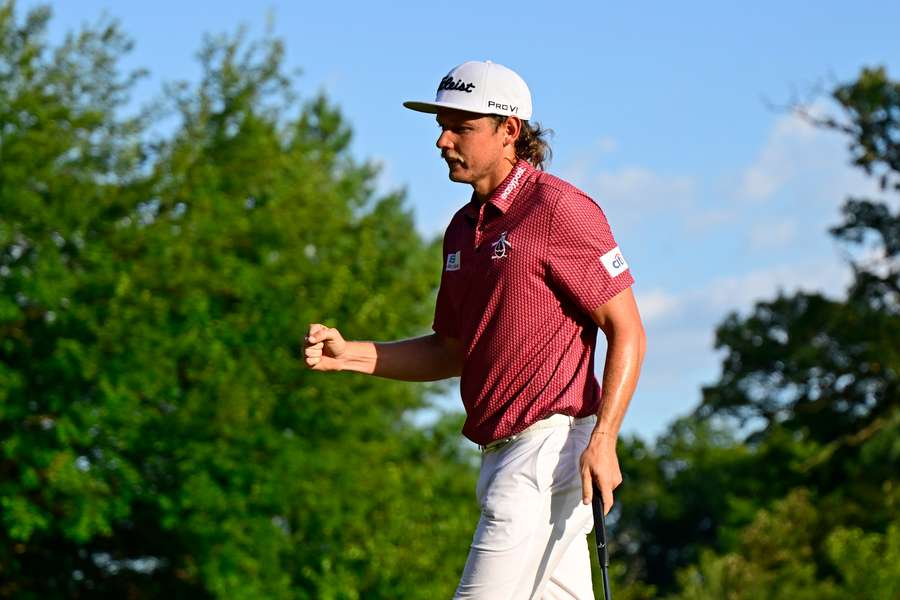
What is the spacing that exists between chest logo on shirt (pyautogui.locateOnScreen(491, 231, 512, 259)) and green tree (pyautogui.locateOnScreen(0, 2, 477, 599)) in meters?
26.6

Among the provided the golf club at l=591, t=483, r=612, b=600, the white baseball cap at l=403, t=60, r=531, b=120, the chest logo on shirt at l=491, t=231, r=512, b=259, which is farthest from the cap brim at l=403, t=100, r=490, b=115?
the golf club at l=591, t=483, r=612, b=600

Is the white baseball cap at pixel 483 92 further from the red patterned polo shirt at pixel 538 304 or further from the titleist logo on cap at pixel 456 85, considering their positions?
the red patterned polo shirt at pixel 538 304

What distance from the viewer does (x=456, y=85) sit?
18.8 ft

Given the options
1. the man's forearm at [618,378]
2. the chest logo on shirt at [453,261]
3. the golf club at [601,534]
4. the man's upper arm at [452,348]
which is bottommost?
the golf club at [601,534]

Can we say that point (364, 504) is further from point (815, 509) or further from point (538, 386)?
point (538, 386)

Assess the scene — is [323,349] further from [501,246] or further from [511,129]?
[511,129]

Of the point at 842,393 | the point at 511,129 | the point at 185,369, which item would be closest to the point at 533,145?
the point at 511,129

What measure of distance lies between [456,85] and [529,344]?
889 mm

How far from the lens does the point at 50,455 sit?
31.6 metres

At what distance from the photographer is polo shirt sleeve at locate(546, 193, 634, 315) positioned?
5.53 metres

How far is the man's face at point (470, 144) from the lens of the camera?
18.8 feet

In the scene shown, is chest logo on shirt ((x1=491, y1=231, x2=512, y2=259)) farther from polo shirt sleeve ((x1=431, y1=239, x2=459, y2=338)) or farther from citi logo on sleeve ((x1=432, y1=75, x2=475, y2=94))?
citi logo on sleeve ((x1=432, y1=75, x2=475, y2=94))

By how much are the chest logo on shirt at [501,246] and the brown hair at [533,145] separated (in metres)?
0.38

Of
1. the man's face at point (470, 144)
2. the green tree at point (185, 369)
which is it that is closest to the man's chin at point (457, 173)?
the man's face at point (470, 144)
